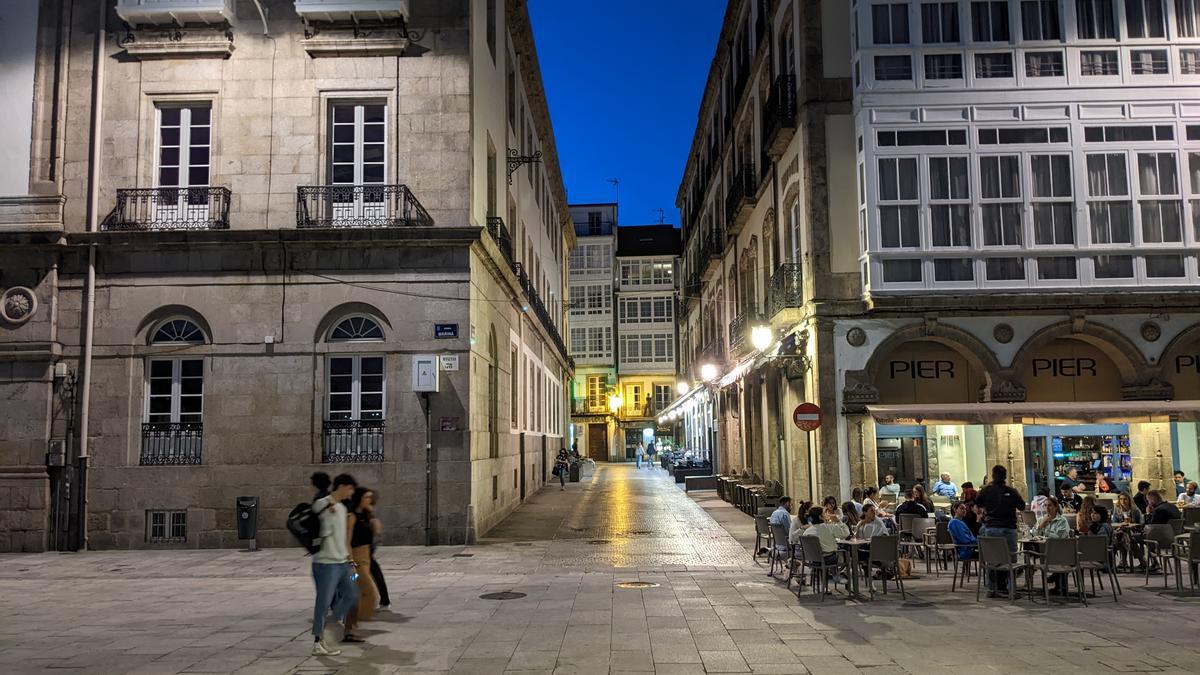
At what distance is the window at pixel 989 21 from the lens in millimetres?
20484

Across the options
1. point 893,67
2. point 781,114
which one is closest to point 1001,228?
point 893,67

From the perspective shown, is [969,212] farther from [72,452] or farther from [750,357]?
[72,452]

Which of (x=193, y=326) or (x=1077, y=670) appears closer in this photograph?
(x=1077, y=670)

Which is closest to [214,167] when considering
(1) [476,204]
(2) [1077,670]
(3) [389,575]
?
(1) [476,204]

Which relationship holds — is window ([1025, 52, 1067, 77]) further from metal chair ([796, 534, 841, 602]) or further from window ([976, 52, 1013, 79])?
metal chair ([796, 534, 841, 602])

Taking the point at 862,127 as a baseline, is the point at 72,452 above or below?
below

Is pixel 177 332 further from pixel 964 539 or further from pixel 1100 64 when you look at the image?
pixel 1100 64

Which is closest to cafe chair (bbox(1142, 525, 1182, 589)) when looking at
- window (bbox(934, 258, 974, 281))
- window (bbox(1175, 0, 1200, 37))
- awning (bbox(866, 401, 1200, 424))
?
awning (bbox(866, 401, 1200, 424))

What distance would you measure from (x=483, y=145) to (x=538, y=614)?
12.6 metres

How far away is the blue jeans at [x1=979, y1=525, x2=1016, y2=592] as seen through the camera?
1240 cm

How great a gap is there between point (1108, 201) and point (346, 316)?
15.7 meters

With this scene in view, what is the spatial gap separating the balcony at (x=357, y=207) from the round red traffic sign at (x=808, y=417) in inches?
318

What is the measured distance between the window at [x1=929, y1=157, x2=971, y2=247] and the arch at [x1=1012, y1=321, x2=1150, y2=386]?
2.49 metres

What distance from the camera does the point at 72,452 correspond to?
18391mm
